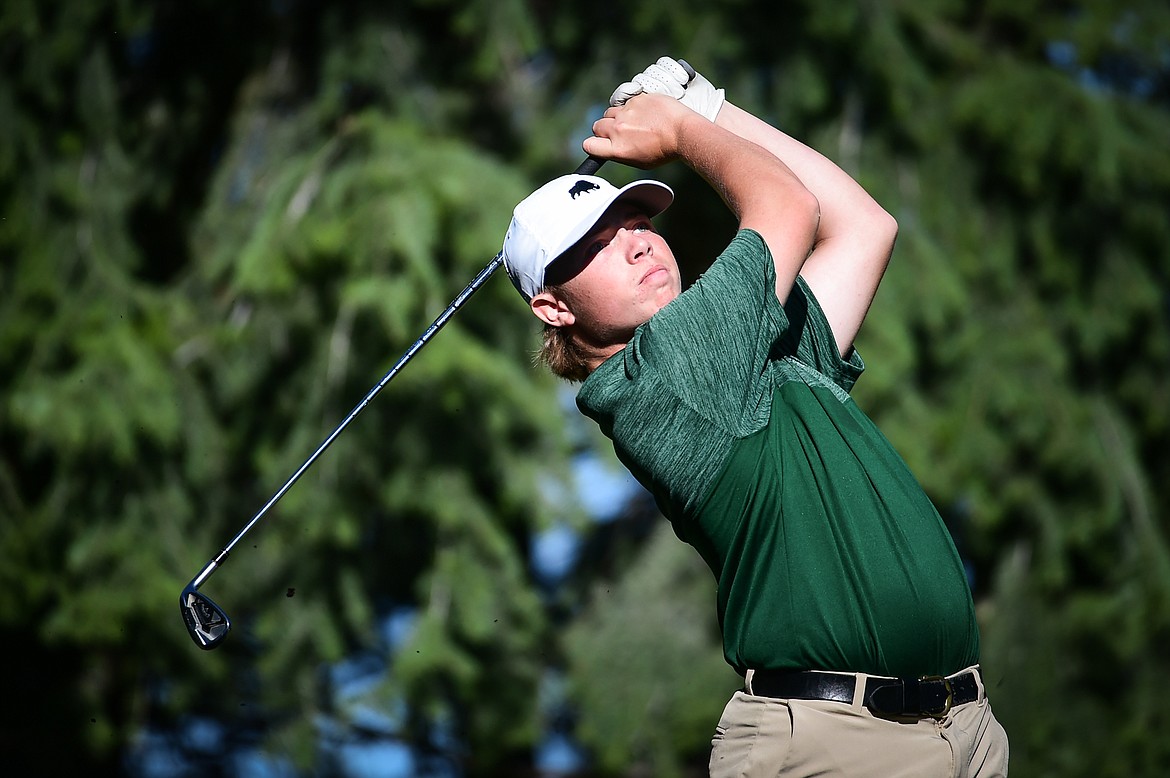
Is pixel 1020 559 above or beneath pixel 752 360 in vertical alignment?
beneath

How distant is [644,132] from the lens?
2588 mm

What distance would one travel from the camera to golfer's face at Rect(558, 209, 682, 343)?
247cm

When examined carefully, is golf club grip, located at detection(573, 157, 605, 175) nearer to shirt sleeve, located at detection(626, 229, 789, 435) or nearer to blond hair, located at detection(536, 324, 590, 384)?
blond hair, located at detection(536, 324, 590, 384)

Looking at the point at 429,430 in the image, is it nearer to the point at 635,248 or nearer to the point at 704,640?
the point at 704,640

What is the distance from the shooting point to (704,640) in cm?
683

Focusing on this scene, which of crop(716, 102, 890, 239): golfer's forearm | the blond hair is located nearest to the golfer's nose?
the blond hair

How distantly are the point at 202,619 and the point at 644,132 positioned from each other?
4.93ft

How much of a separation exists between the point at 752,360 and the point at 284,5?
5.68 metres

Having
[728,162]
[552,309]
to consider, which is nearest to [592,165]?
[552,309]

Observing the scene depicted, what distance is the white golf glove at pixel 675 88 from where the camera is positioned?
2.70 metres

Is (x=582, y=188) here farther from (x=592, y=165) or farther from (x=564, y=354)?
(x=564, y=354)

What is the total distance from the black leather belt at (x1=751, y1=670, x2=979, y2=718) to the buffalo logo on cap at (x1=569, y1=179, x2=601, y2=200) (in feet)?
3.13

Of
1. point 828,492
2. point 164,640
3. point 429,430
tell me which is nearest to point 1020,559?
point 429,430

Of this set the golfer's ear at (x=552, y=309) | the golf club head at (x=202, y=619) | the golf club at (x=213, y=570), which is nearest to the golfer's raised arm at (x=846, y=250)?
the golfer's ear at (x=552, y=309)
